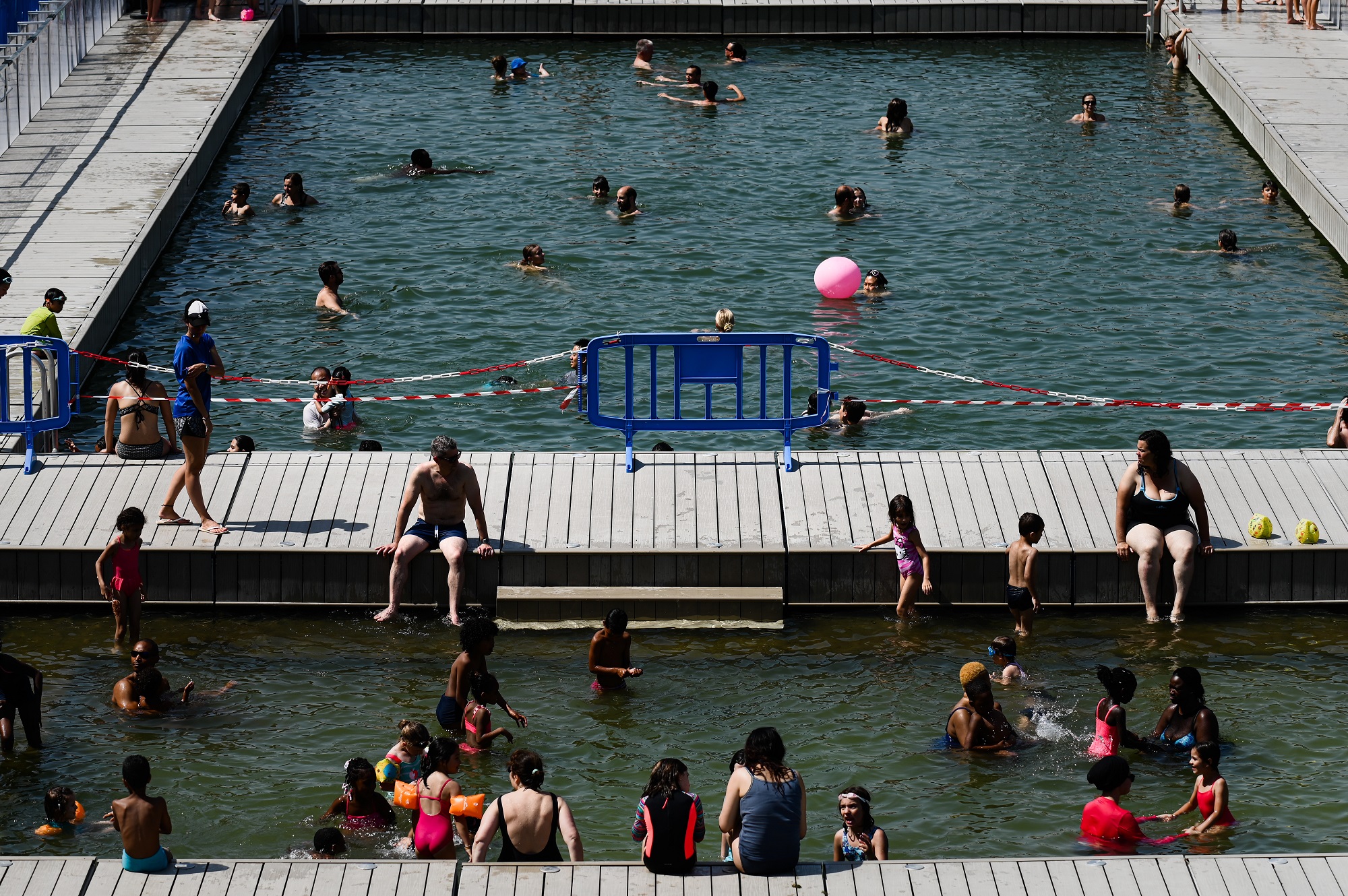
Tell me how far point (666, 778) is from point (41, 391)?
1008 centimetres

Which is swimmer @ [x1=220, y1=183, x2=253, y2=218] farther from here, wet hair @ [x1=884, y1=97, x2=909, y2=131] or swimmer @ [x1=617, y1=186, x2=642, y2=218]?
wet hair @ [x1=884, y1=97, x2=909, y2=131]

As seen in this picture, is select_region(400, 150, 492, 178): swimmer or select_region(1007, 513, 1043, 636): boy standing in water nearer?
select_region(1007, 513, 1043, 636): boy standing in water

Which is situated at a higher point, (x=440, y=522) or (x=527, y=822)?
(x=440, y=522)

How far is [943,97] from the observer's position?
32781mm

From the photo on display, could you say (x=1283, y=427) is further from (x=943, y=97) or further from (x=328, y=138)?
(x=328, y=138)

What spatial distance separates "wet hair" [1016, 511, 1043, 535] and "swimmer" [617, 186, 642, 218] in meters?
13.1

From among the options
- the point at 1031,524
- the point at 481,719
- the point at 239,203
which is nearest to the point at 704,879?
the point at 481,719

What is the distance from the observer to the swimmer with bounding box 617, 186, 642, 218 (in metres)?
27.0

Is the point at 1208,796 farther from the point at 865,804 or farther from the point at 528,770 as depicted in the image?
the point at 528,770

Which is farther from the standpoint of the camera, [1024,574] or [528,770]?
[1024,574]

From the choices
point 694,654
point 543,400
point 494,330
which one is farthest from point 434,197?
point 694,654

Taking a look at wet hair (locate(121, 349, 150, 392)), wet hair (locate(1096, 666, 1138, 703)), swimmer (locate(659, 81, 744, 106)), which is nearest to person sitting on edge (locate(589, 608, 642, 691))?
wet hair (locate(1096, 666, 1138, 703))

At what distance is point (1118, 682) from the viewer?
13211 millimetres

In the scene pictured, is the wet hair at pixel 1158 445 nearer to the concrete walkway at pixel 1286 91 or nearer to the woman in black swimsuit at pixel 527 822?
the woman in black swimsuit at pixel 527 822
